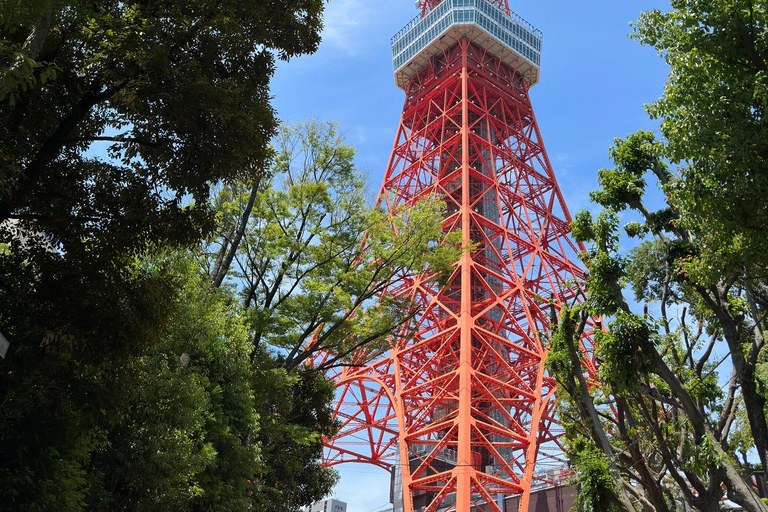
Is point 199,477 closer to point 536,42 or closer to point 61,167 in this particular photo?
point 61,167

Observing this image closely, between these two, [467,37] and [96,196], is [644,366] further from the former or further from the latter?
[467,37]

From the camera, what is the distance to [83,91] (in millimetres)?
5121

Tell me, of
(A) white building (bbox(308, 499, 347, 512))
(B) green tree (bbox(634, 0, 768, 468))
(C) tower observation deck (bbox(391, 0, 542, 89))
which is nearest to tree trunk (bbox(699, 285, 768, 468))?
(B) green tree (bbox(634, 0, 768, 468))

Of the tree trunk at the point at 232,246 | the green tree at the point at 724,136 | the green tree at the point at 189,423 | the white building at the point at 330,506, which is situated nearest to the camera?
the green tree at the point at 724,136

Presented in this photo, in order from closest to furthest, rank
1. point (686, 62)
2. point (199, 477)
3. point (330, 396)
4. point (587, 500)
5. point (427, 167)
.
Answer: point (686, 62) < point (587, 500) < point (199, 477) < point (330, 396) < point (427, 167)

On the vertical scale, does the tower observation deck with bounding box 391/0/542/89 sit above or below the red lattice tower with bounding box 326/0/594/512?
above

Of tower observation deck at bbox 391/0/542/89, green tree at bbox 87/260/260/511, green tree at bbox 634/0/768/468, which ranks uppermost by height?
tower observation deck at bbox 391/0/542/89

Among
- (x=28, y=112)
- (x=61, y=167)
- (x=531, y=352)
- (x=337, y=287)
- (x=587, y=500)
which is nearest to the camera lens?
(x=28, y=112)

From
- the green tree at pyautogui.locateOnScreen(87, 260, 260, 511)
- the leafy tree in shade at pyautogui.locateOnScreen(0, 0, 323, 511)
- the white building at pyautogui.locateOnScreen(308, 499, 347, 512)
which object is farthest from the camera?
the white building at pyautogui.locateOnScreen(308, 499, 347, 512)

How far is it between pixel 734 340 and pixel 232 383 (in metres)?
6.49

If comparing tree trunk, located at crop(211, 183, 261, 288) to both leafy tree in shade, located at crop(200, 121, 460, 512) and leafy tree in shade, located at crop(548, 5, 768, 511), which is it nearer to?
leafy tree in shade, located at crop(200, 121, 460, 512)

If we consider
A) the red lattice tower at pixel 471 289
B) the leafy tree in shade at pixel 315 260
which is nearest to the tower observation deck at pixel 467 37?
the red lattice tower at pixel 471 289

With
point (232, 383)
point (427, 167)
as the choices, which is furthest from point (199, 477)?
point (427, 167)

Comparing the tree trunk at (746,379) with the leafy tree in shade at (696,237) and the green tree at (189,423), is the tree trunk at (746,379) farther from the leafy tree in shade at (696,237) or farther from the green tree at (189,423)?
the green tree at (189,423)
